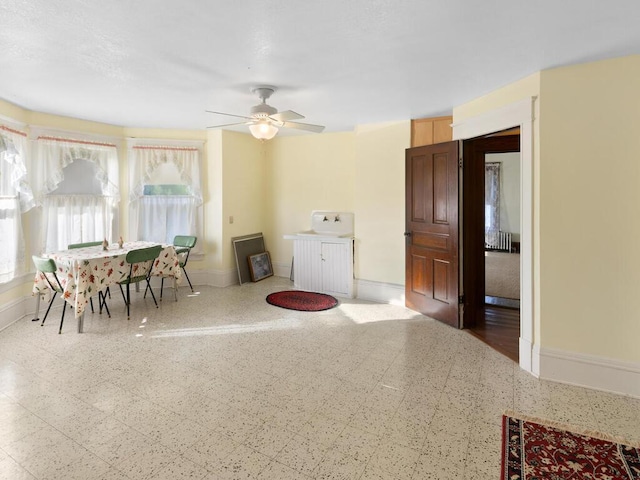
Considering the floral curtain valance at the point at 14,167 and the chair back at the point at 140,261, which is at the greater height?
the floral curtain valance at the point at 14,167

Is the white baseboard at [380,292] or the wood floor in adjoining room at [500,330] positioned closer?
the wood floor in adjoining room at [500,330]

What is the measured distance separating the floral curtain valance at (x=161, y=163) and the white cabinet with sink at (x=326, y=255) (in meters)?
1.77

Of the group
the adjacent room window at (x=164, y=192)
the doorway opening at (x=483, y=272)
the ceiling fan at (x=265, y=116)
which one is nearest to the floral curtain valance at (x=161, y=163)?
the adjacent room window at (x=164, y=192)

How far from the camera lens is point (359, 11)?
205 centimetres

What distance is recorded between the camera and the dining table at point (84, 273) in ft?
12.2

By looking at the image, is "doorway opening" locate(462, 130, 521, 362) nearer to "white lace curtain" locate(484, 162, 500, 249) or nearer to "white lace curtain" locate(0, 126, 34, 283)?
"white lace curtain" locate(484, 162, 500, 249)

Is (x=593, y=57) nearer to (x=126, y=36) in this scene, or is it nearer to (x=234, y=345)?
(x=126, y=36)

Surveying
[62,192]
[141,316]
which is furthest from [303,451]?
[62,192]

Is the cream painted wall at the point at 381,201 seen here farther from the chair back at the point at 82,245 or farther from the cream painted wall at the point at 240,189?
the chair back at the point at 82,245

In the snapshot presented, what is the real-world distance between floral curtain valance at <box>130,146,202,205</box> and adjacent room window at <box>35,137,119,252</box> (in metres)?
0.25

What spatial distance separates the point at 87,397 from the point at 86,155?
11.9 ft

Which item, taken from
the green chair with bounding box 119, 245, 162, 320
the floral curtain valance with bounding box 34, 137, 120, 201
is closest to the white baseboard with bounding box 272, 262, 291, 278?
the green chair with bounding box 119, 245, 162, 320

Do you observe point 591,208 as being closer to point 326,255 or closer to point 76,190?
point 326,255

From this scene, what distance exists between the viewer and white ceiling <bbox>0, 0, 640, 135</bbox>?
204 centimetres
